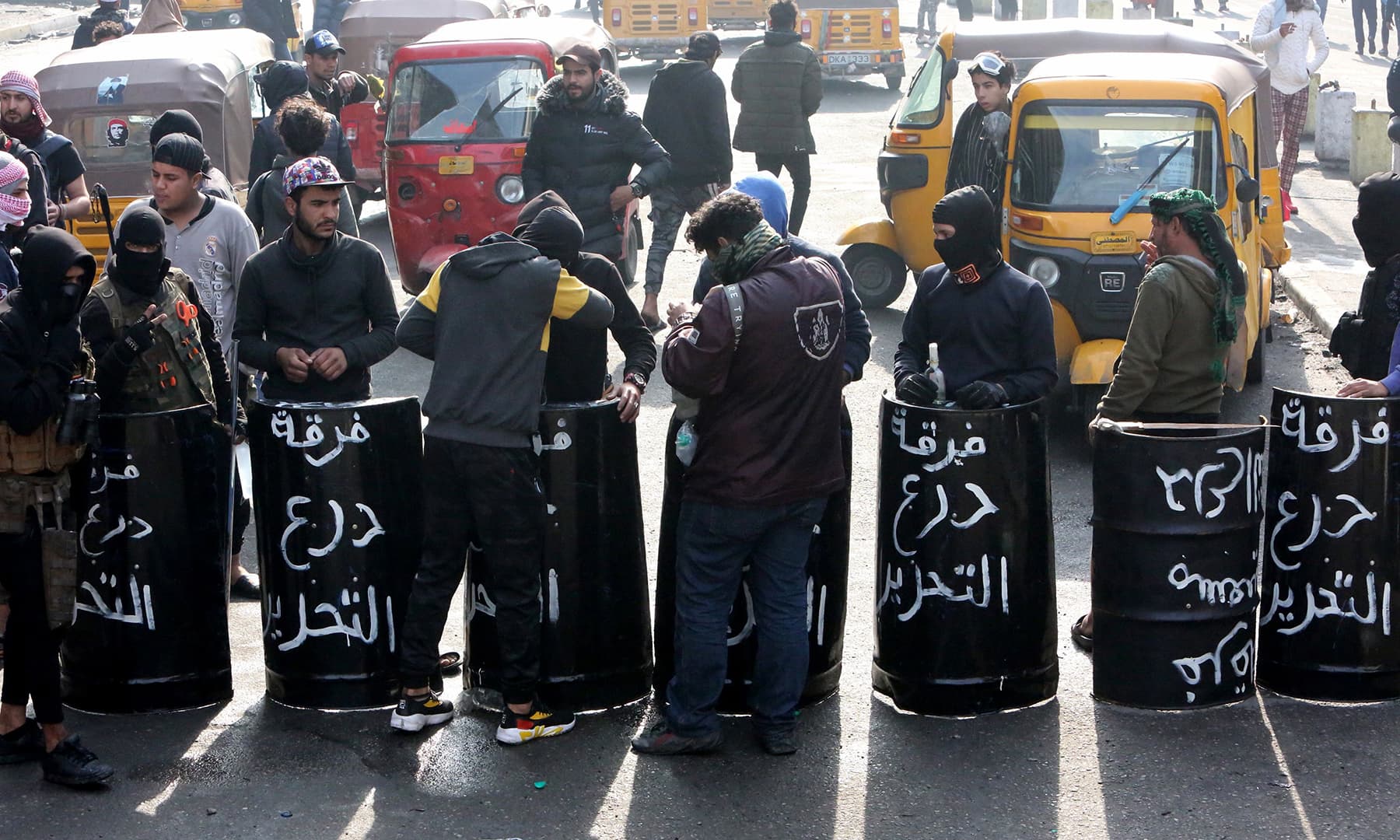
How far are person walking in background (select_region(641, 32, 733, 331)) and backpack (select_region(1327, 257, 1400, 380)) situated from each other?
5790 millimetres

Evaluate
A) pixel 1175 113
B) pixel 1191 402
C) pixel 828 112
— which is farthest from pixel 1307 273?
pixel 828 112

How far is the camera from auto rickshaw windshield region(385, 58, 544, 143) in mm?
11766

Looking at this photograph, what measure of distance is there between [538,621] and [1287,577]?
2.51 meters

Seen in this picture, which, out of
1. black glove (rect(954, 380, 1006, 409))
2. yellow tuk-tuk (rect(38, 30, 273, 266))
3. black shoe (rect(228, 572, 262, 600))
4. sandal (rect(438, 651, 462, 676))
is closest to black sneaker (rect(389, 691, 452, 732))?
sandal (rect(438, 651, 462, 676))

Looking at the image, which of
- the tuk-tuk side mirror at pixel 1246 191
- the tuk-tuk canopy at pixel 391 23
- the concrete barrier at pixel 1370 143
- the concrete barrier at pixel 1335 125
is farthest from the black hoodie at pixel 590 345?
the concrete barrier at pixel 1335 125

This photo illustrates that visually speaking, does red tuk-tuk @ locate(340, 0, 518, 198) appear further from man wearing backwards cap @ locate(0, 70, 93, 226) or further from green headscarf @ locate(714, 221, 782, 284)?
green headscarf @ locate(714, 221, 782, 284)

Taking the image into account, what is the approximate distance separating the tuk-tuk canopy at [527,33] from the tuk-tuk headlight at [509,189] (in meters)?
0.98

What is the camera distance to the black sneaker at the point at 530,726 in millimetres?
5305

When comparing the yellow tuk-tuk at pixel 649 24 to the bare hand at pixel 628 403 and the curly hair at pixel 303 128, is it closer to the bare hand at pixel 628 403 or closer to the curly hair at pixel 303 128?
the curly hair at pixel 303 128

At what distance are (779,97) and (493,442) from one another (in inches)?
319

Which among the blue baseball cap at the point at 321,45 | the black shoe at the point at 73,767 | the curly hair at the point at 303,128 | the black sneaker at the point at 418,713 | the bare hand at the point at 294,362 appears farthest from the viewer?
the blue baseball cap at the point at 321,45

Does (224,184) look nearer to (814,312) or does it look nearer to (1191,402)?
(814,312)

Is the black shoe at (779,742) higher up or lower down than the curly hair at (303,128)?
lower down

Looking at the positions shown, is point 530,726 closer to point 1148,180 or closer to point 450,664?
point 450,664
